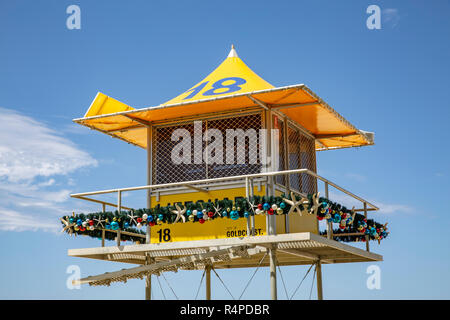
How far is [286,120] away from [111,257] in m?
5.19

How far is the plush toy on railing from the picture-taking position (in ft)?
44.7

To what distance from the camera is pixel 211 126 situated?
16.1m

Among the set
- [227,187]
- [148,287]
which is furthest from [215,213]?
[148,287]

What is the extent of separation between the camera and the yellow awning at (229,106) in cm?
1492

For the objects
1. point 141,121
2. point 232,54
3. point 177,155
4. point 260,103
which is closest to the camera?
point 260,103

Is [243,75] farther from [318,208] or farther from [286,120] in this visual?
[318,208]

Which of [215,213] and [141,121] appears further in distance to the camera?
[141,121]

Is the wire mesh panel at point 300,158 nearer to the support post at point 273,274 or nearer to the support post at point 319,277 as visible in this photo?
→ the support post at point 319,277

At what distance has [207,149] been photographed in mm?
16078

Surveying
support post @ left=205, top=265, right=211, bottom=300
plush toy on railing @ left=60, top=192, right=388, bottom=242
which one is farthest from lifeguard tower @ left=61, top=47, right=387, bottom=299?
support post @ left=205, top=265, right=211, bottom=300

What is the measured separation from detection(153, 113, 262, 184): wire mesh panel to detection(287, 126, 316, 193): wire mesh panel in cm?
128

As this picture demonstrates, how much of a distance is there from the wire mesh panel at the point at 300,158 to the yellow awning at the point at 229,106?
0.36 meters

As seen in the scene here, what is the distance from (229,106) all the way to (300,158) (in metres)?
2.68
